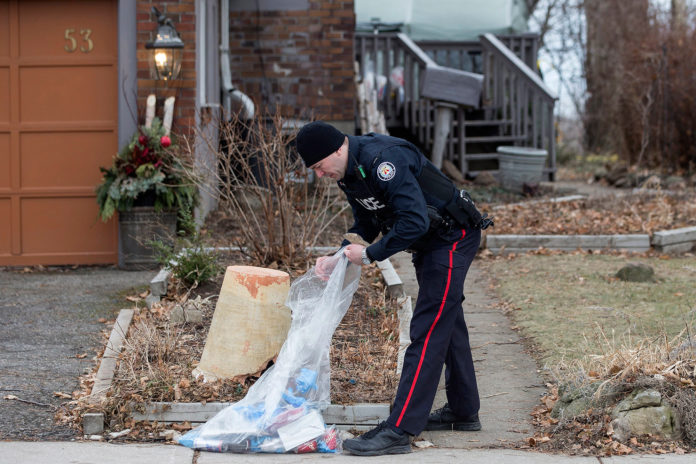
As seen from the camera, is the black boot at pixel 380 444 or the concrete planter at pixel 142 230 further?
the concrete planter at pixel 142 230

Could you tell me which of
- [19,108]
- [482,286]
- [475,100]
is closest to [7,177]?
[19,108]

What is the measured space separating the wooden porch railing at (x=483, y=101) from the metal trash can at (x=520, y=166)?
1083mm

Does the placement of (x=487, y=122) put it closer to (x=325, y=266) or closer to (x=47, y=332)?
(x=47, y=332)

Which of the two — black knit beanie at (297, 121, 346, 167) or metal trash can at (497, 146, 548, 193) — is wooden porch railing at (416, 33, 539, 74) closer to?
metal trash can at (497, 146, 548, 193)

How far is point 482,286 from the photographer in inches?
320

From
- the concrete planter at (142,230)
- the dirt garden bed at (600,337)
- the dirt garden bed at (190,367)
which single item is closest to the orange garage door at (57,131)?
the concrete planter at (142,230)

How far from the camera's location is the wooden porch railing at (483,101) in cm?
1419

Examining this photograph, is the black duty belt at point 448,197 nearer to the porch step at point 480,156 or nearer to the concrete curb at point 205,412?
the concrete curb at point 205,412

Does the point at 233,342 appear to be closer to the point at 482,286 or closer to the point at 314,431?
the point at 314,431

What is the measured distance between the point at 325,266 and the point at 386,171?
67 centimetres

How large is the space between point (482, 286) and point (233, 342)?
12.3 ft

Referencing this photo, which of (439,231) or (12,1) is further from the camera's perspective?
(12,1)

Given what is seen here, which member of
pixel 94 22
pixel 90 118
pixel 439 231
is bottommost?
pixel 439 231

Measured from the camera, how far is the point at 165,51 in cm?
884
